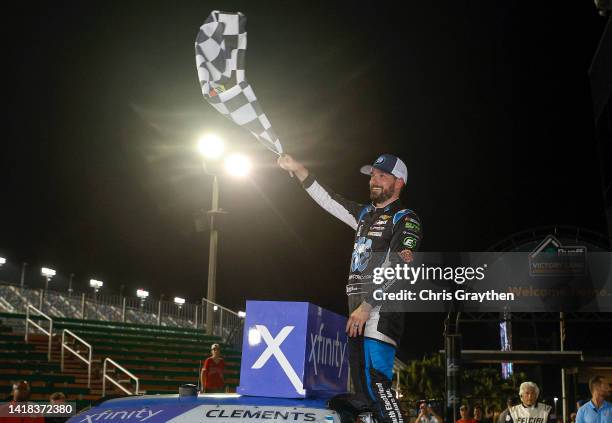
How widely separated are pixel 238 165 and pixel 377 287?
13.0 metres

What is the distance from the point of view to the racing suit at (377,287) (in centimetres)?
451

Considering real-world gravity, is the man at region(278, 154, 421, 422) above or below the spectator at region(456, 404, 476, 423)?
above

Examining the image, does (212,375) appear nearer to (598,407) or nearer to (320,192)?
(598,407)

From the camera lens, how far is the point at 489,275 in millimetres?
26375

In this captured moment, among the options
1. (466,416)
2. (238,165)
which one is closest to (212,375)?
(466,416)

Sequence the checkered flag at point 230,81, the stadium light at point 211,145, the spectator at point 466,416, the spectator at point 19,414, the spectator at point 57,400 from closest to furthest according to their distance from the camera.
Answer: the checkered flag at point 230,81, the spectator at point 19,414, the spectator at point 57,400, the spectator at point 466,416, the stadium light at point 211,145

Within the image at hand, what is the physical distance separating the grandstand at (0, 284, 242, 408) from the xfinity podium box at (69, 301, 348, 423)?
9.92m

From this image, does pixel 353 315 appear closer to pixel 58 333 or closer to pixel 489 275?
pixel 58 333

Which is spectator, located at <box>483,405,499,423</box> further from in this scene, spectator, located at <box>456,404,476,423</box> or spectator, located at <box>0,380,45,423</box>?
spectator, located at <box>0,380,45,423</box>

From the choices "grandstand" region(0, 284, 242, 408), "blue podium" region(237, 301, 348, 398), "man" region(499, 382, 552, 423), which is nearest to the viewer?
"blue podium" region(237, 301, 348, 398)

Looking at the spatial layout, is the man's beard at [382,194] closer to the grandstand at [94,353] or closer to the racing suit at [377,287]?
the racing suit at [377,287]

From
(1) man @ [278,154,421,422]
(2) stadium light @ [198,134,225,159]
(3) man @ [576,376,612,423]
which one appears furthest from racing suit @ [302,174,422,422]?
(2) stadium light @ [198,134,225,159]

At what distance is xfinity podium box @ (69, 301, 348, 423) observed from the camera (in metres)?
3.24

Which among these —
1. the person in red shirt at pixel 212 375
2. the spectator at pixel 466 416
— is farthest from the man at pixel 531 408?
the person in red shirt at pixel 212 375
